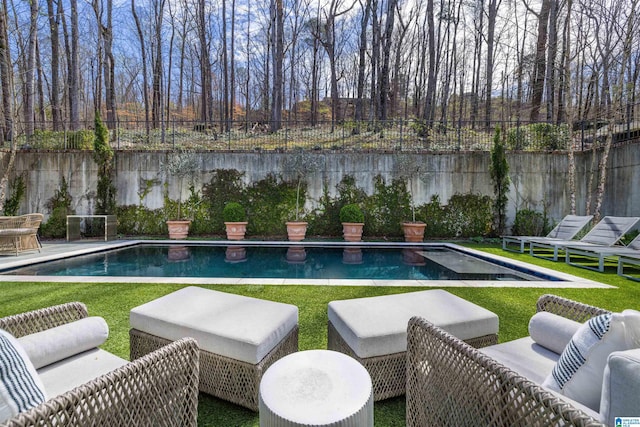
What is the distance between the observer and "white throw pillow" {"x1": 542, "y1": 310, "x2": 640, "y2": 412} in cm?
110

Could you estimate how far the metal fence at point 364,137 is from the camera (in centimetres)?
1078

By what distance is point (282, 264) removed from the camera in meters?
6.80

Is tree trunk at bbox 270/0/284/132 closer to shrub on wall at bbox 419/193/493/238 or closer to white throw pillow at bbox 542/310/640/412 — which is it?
shrub on wall at bbox 419/193/493/238

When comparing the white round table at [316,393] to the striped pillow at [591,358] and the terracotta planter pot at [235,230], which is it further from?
the terracotta planter pot at [235,230]

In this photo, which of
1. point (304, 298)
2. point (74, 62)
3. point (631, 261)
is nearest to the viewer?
point (304, 298)

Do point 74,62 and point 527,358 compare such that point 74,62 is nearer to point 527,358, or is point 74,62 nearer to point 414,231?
point 414,231

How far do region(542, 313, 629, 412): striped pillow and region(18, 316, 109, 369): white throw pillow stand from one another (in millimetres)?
2358

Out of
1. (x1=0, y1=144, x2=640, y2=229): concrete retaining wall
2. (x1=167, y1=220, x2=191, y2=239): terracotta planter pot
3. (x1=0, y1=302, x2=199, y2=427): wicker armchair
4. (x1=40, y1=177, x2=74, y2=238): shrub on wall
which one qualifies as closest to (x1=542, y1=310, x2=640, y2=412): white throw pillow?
(x1=0, y1=302, x2=199, y2=427): wicker armchair

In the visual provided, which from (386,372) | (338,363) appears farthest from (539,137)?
(338,363)

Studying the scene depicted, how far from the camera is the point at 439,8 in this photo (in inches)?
731

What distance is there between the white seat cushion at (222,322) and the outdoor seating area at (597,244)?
6.18 metres

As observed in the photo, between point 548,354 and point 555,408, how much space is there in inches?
42.7

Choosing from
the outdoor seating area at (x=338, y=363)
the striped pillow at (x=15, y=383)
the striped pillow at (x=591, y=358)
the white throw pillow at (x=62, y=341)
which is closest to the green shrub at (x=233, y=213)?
the outdoor seating area at (x=338, y=363)

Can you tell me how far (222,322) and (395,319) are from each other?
1174mm
